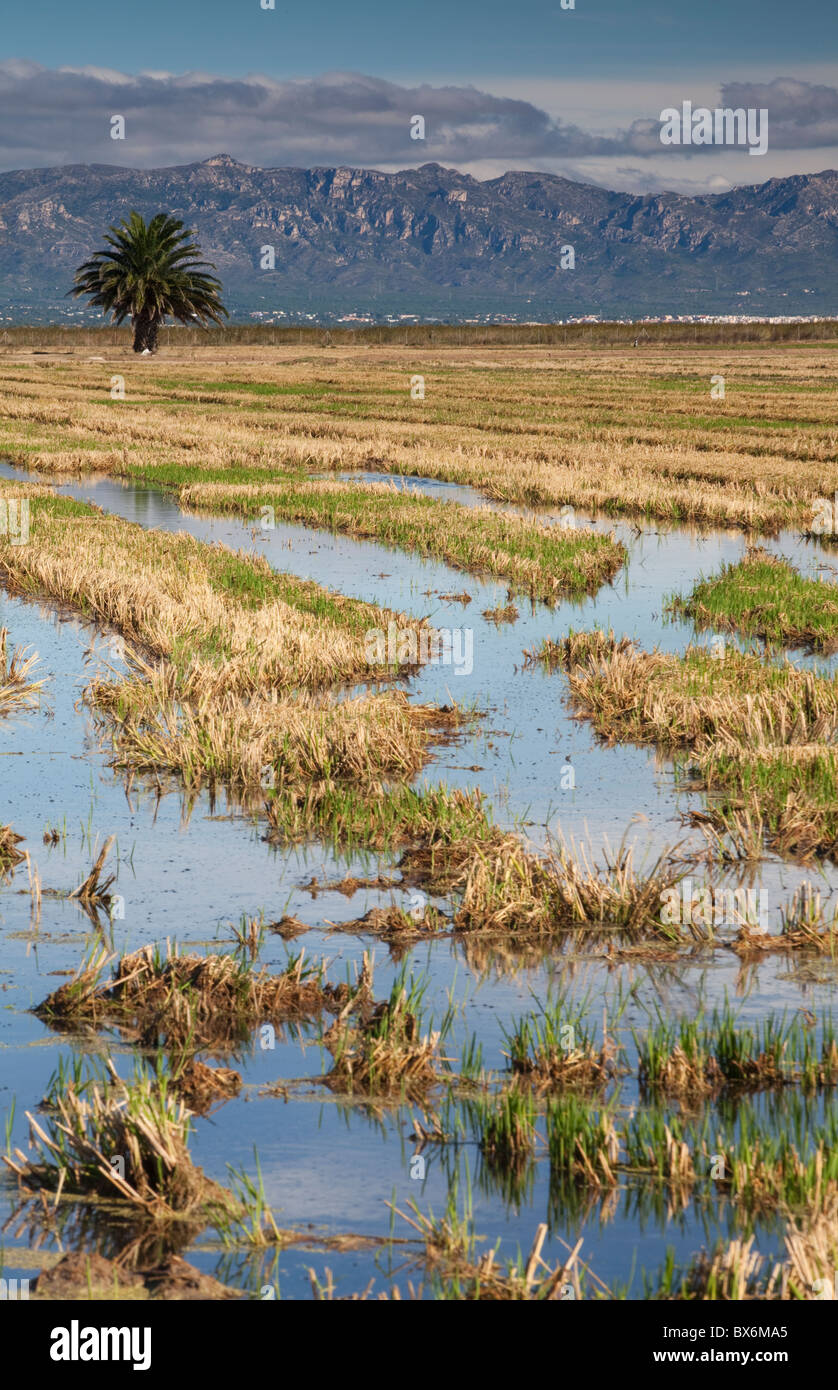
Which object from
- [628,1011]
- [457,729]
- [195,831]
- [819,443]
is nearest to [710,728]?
[457,729]

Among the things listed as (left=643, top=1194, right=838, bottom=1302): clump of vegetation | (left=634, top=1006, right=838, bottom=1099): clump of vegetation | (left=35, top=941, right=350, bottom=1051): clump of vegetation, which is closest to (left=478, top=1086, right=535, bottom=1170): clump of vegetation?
(left=634, top=1006, right=838, bottom=1099): clump of vegetation

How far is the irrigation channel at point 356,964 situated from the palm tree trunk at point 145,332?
7356cm

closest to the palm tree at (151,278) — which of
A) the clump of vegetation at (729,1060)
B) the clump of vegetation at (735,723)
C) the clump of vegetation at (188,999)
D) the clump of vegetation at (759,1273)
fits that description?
the clump of vegetation at (735,723)

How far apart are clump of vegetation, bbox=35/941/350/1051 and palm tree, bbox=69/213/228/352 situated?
7468 centimetres

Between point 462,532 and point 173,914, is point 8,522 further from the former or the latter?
point 173,914

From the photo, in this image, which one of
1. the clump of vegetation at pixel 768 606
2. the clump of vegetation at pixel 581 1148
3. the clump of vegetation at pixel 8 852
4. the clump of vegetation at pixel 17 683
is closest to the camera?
the clump of vegetation at pixel 581 1148

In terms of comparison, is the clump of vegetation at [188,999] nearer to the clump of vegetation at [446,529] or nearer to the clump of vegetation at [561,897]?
the clump of vegetation at [561,897]

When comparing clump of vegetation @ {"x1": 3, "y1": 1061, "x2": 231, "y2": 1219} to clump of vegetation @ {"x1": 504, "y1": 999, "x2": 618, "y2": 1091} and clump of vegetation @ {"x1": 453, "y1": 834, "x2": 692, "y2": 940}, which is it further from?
clump of vegetation @ {"x1": 453, "y1": 834, "x2": 692, "y2": 940}

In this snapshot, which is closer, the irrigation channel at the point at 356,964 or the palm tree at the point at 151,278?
the irrigation channel at the point at 356,964

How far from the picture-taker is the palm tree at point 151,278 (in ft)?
257

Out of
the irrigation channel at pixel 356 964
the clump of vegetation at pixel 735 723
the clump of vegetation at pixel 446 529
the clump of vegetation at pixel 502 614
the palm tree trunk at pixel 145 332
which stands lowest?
the irrigation channel at pixel 356 964

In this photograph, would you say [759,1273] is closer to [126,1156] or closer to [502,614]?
[126,1156]

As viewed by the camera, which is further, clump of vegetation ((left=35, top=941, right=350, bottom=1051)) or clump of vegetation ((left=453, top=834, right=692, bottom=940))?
clump of vegetation ((left=453, top=834, right=692, bottom=940))

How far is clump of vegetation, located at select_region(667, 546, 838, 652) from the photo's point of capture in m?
15.2
